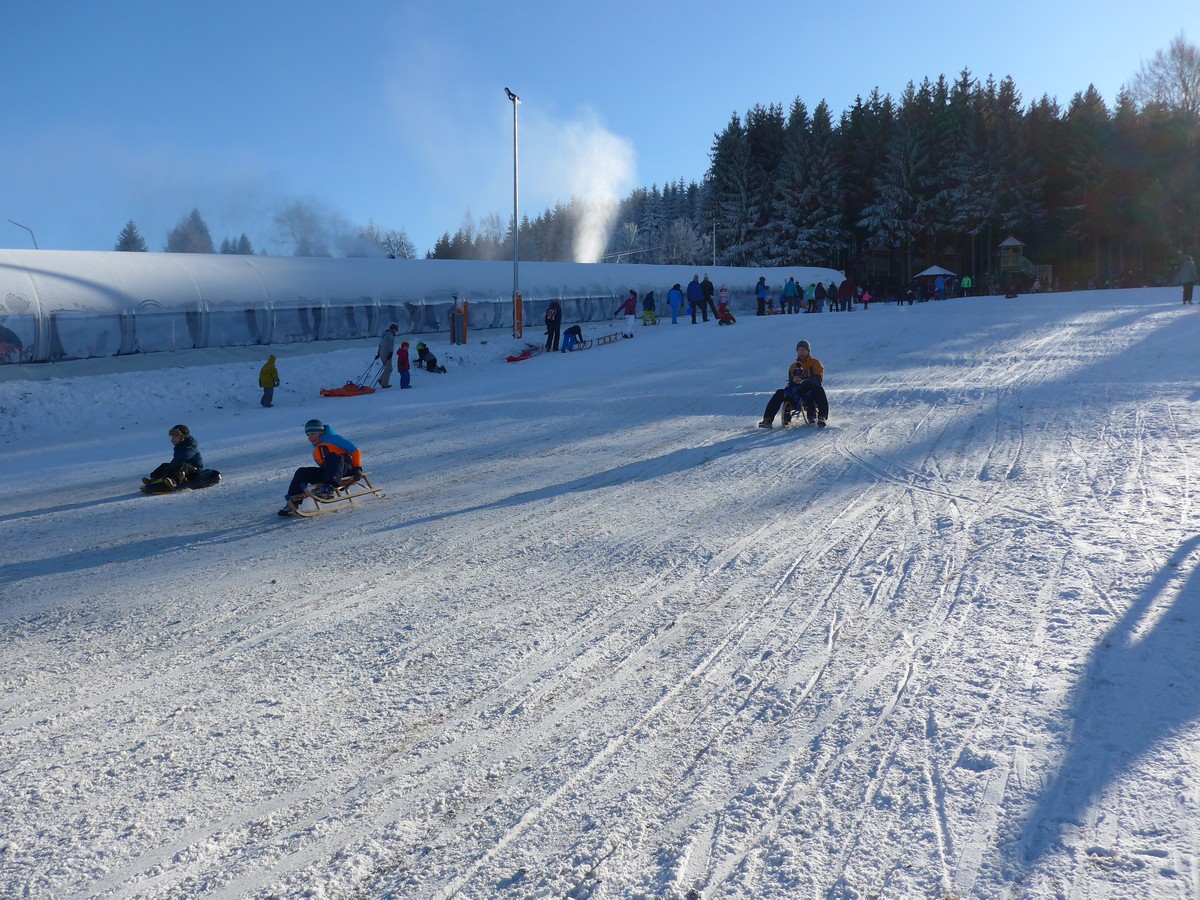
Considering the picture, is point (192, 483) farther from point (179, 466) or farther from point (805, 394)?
point (805, 394)

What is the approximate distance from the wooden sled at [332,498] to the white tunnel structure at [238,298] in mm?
13939

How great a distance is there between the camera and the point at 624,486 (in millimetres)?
10266

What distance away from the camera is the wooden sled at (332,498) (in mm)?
9492

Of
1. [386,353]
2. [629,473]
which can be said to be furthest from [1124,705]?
[386,353]

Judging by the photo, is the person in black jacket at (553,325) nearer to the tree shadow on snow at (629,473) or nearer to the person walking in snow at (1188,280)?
the tree shadow on snow at (629,473)

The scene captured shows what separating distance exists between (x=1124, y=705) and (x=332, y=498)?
7.61 meters

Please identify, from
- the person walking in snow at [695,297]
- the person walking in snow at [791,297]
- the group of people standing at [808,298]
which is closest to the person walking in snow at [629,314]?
the person walking in snow at [695,297]

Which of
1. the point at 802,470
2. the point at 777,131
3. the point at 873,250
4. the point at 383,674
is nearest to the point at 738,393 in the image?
the point at 802,470

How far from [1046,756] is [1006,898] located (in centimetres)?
105

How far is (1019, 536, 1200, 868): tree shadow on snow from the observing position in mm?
3572

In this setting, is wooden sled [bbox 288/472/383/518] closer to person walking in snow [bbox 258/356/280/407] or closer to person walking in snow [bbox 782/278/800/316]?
person walking in snow [bbox 258/356/280/407]

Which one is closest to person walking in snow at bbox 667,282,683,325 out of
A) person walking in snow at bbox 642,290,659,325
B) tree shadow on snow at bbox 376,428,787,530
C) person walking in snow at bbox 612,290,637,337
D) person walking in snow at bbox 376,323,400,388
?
person walking in snow at bbox 642,290,659,325

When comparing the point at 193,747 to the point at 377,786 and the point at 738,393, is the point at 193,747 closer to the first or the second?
the point at 377,786

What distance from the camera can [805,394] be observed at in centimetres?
1355
